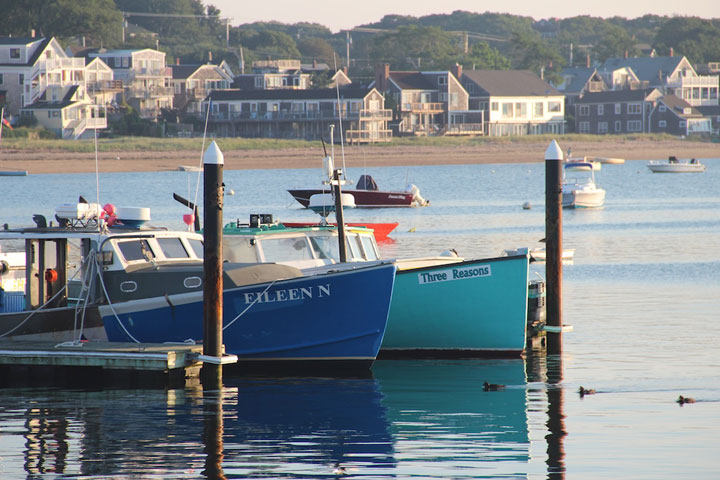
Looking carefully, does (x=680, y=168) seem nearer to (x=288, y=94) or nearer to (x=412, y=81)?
(x=288, y=94)

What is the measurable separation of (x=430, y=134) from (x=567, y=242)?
9184 cm

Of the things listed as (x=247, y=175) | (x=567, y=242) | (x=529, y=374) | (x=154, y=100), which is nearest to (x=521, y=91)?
(x=154, y=100)

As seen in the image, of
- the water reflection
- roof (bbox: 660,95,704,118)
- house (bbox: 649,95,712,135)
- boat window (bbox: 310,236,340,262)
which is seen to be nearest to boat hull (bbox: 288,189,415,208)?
boat window (bbox: 310,236,340,262)

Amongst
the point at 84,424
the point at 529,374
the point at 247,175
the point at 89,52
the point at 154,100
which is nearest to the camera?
the point at 84,424

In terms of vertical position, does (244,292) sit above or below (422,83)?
below

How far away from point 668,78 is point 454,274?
511 ft

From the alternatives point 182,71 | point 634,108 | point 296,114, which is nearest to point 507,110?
point 634,108

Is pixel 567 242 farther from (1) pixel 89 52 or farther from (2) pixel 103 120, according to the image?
(1) pixel 89 52

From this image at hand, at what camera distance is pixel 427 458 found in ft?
48.0

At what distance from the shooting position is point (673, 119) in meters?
152

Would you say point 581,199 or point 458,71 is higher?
point 458,71

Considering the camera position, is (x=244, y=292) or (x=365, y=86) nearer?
(x=244, y=292)

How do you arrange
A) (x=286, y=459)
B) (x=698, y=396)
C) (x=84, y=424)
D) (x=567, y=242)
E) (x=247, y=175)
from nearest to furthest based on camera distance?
(x=286, y=459) → (x=84, y=424) → (x=698, y=396) → (x=567, y=242) → (x=247, y=175)

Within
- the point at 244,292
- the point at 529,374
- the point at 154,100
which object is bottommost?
the point at 529,374
